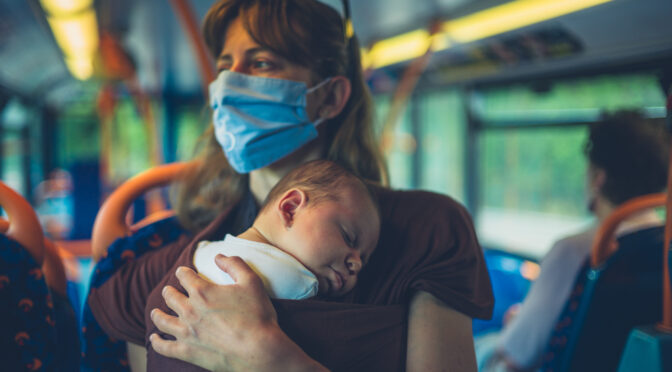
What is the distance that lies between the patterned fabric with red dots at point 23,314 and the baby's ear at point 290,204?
61cm

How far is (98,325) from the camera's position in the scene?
115 centimetres

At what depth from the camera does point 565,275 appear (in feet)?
6.41

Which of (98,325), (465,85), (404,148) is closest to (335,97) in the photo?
(98,325)

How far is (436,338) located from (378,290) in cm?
Answer: 14

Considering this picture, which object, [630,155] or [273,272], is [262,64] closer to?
[273,272]

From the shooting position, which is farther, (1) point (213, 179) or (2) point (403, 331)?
(1) point (213, 179)

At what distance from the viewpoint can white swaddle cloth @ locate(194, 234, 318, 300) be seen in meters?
0.92

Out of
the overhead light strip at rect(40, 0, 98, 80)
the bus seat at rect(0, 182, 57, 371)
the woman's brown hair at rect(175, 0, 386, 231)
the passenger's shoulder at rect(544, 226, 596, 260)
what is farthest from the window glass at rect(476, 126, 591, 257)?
the overhead light strip at rect(40, 0, 98, 80)

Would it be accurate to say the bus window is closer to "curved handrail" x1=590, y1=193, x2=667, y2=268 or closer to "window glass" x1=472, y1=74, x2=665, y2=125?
"window glass" x1=472, y1=74, x2=665, y2=125

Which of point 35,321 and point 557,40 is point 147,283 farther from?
point 557,40

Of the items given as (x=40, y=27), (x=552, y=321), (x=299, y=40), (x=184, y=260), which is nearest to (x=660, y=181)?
(x=552, y=321)

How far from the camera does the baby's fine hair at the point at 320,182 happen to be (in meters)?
1.01

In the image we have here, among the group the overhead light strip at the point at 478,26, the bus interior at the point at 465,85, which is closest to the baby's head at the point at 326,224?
the bus interior at the point at 465,85

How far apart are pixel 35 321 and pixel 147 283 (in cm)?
26
